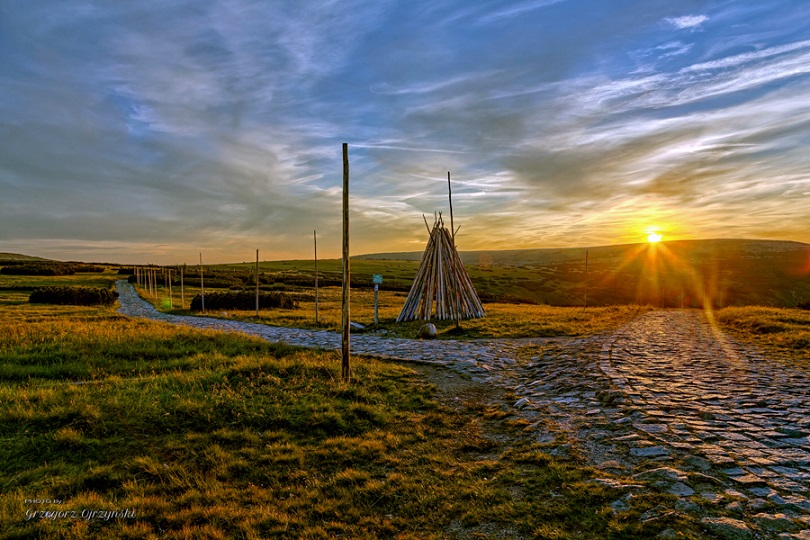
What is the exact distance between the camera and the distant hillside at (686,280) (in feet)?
167

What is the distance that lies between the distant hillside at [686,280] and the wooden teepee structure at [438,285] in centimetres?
2012

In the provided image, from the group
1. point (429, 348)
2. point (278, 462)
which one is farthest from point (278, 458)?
point (429, 348)

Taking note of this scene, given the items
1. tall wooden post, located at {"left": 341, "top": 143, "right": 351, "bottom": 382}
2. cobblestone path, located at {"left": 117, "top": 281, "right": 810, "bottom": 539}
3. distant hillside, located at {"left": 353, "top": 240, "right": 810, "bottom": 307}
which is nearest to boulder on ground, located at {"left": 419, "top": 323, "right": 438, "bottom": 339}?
cobblestone path, located at {"left": 117, "top": 281, "right": 810, "bottom": 539}

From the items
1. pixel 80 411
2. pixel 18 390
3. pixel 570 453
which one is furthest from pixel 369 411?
pixel 18 390

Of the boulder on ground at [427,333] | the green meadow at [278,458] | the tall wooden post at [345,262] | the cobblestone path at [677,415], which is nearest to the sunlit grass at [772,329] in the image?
the cobblestone path at [677,415]

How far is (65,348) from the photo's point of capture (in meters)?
9.93

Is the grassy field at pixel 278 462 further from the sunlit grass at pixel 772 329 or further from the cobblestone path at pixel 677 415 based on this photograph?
the sunlit grass at pixel 772 329

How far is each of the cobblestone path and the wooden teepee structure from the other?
5.35m

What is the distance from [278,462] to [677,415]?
534cm

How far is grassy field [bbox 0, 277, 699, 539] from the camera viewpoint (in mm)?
3730

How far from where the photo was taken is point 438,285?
17297 millimetres

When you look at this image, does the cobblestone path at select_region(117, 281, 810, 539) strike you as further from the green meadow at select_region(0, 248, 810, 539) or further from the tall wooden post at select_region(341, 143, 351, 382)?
the tall wooden post at select_region(341, 143, 351, 382)

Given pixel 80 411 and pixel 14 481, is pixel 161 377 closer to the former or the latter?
pixel 80 411

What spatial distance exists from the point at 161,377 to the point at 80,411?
1.93m
